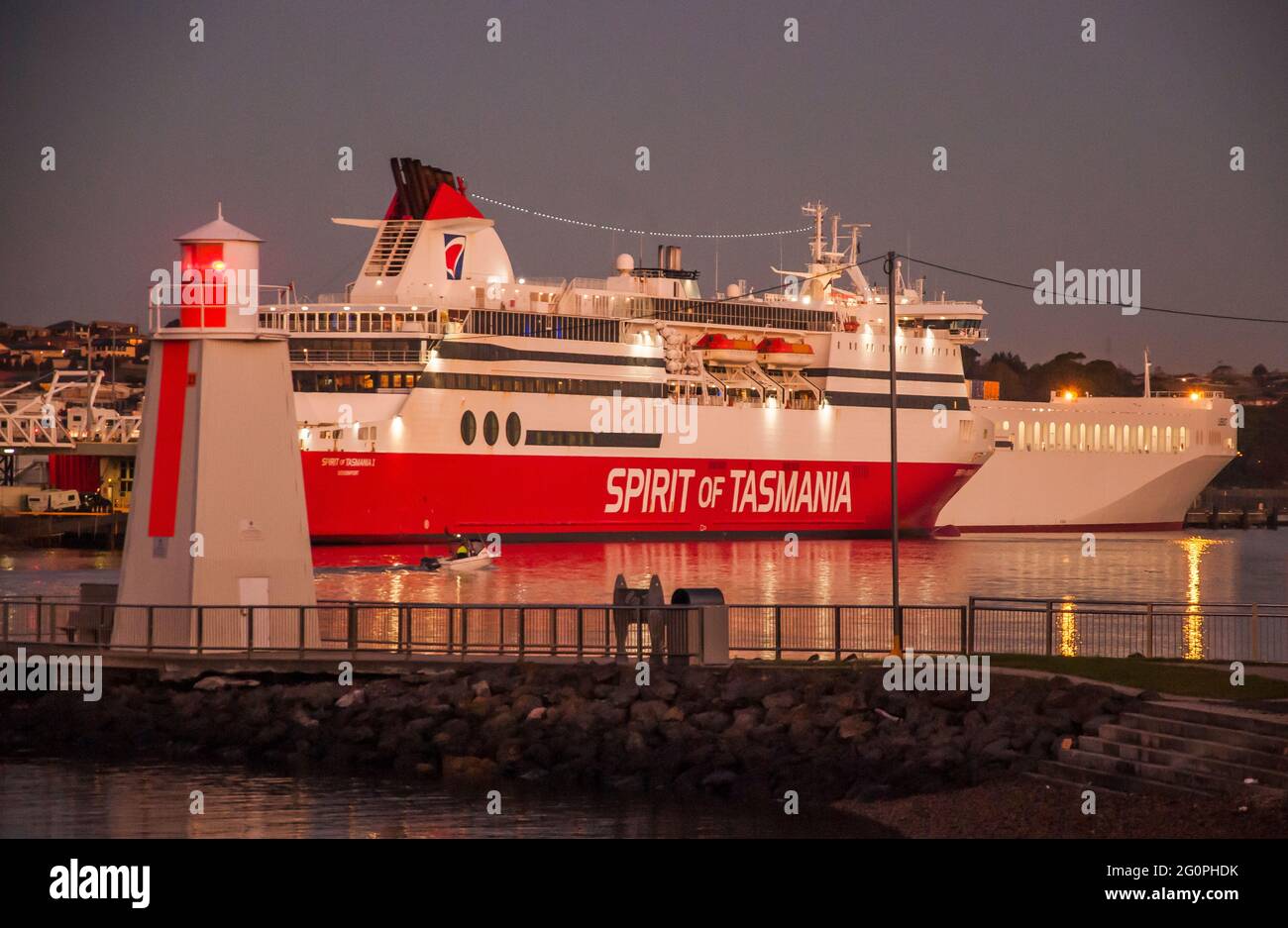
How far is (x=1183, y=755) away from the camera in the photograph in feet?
55.3

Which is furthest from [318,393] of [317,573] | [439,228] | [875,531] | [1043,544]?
[1043,544]

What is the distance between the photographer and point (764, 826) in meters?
18.2

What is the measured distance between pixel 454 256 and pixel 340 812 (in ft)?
150

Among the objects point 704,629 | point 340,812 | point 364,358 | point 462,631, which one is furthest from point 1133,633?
point 364,358

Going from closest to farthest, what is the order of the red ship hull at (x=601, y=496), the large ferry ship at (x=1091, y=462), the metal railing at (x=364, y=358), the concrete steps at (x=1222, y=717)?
the concrete steps at (x=1222, y=717)
the red ship hull at (x=601, y=496)
the metal railing at (x=364, y=358)
the large ferry ship at (x=1091, y=462)

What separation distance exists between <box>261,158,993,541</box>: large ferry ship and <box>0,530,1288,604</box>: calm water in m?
1.41

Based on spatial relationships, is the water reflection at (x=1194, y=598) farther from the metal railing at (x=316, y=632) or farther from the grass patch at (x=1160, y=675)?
the metal railing at (x=316, y=632)

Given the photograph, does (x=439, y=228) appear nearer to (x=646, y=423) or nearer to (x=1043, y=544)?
(x=646, y=423)

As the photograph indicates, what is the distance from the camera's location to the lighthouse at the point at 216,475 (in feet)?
72.6

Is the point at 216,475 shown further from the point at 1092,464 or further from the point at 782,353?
the point at 1092,464

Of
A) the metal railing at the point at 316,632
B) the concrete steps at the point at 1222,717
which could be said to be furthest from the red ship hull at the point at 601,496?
the concrete steps at the point at 1222,717

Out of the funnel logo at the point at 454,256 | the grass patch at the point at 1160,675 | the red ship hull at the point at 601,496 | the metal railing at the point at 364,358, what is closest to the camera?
the grass patch at the point at 1160,675

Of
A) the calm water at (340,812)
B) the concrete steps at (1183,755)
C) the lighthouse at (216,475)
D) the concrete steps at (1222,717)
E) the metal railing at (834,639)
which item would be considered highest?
the lighthouse at (216,475)

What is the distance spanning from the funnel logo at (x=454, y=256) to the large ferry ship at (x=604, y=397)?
72 mm
